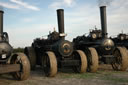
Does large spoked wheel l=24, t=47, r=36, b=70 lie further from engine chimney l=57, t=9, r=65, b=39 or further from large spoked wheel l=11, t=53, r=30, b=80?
large spoked wheel l=11, t=53, r=30, b=80

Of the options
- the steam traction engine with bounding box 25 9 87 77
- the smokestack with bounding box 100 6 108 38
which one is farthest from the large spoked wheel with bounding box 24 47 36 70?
the smokestack with bounding box 100 6 108 38

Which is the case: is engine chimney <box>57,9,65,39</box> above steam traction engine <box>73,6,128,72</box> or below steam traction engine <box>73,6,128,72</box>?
above

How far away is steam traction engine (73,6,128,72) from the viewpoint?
9.80 m

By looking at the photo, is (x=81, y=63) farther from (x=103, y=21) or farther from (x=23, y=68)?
(x=103, y=21)

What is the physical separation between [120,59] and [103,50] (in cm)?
107

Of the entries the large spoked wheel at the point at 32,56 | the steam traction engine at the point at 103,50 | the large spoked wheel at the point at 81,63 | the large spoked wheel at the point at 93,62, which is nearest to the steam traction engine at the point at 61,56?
the large spoked wheel at the point at 81,63

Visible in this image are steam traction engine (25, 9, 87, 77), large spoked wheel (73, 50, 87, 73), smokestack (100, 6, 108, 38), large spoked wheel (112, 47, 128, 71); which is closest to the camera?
steam traction engine (25, 9, 87, 77)

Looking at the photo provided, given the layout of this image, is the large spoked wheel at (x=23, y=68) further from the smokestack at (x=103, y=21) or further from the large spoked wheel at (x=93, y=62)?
the smokestack at (x=103, y=21)

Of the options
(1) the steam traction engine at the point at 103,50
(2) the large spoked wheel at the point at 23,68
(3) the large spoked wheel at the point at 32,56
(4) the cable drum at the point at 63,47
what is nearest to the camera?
(2) the large spoked wheel at the point at 23,68

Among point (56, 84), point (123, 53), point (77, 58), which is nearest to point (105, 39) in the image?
point (123, 53)

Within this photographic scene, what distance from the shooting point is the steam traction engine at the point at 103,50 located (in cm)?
980

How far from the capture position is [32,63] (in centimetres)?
1180

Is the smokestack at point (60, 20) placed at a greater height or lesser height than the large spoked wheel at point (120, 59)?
greater

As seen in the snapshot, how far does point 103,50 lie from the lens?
11070 mm
